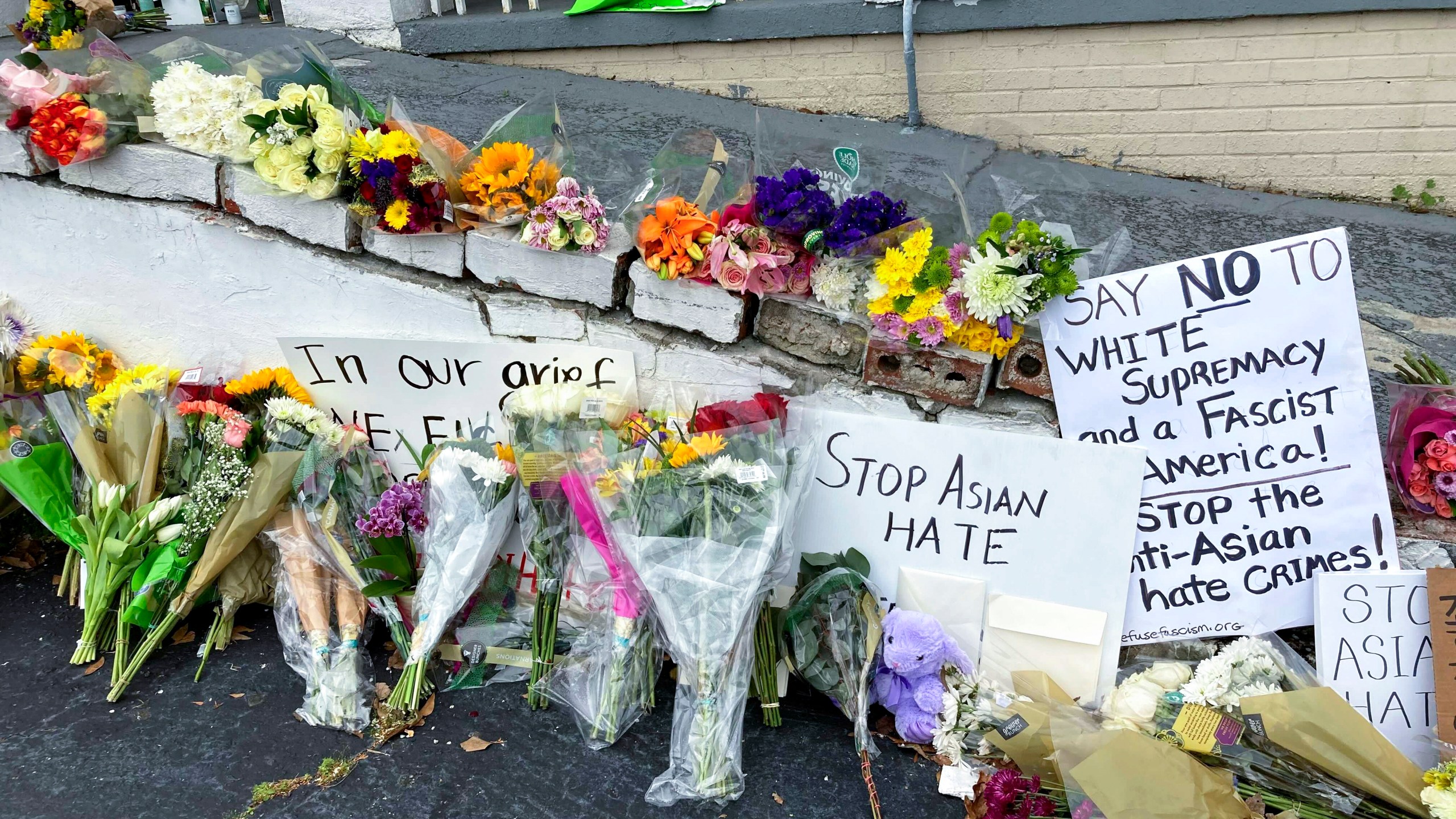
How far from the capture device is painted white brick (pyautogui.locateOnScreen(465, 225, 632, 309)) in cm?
257

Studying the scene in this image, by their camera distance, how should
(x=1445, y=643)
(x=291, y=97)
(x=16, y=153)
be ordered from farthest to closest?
(x=16, y=153) < (x=291, y=97) < (x=1445, y=643)

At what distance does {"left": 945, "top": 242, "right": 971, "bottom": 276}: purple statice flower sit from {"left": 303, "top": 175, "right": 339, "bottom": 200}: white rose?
1.67 meters

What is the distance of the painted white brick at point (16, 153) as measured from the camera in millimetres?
2887

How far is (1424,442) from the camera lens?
7.44ft

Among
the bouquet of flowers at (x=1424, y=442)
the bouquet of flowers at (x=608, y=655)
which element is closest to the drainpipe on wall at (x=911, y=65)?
the bouquet of flowers at (x=1424, y=442)

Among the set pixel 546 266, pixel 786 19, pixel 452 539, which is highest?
pixel 786 19

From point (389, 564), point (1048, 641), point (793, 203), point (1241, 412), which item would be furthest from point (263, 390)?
point (1241, 412)

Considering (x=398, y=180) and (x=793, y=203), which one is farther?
(x=398, y=180)

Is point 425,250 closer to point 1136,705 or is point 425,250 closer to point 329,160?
point 329,160

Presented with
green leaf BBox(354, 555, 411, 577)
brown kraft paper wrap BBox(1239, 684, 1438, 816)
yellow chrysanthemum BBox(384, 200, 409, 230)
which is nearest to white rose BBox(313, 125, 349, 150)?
yellow chrysanthemum BBox(384, 200, 409, 230)

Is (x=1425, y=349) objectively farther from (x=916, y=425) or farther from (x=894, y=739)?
(x=894, y=739)

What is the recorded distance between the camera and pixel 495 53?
508 cm

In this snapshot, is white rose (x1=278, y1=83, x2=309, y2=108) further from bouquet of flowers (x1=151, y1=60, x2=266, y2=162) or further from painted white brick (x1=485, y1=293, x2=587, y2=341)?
painted white brick (x1=485, y1=293, x2=587, y2=341)

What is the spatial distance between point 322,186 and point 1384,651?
2943 mm
